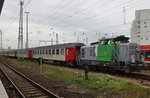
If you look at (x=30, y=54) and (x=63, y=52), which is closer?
(x=63, y=52)

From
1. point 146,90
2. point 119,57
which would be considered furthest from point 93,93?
point 119,57

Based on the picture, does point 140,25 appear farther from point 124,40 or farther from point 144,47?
point 124,40

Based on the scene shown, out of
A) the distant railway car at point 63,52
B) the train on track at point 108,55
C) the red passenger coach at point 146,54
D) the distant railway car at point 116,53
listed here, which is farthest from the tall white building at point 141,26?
the distant railway car at point 116,53

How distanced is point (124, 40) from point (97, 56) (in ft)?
13.6

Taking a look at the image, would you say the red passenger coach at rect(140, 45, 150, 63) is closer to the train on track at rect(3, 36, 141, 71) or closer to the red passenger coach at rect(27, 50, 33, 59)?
the train on track at rect(3, 36, 141, 71)

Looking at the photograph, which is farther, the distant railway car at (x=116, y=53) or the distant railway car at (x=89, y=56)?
the distant railway car at (x=89, y=56)

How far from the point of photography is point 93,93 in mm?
13344

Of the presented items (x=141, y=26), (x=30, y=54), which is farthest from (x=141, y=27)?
(x=30, y=54)

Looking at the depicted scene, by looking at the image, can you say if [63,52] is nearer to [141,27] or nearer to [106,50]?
[106,50]

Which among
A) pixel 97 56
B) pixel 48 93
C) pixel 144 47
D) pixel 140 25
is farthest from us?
pixel 140 25

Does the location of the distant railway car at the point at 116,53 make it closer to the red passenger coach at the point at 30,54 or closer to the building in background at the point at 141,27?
the red passenger coach at the point at 30,54

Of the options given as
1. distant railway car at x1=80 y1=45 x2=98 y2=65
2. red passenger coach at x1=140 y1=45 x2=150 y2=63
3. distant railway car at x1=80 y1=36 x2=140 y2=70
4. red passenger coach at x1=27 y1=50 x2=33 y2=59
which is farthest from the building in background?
distant railway car at x1=80 y1=36 x2=140 y2=70

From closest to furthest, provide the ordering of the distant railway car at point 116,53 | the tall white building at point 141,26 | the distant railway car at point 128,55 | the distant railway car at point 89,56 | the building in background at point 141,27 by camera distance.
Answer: the distant railway car at point 128,55 < the distant railway car at point 116,53 < the distant railway car at point 89,56 < the building in background at point 141,27 < the tall white building at point 141,26

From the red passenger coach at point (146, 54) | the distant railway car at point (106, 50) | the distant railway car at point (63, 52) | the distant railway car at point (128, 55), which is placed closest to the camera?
the distant railway car at point (128, 55)
